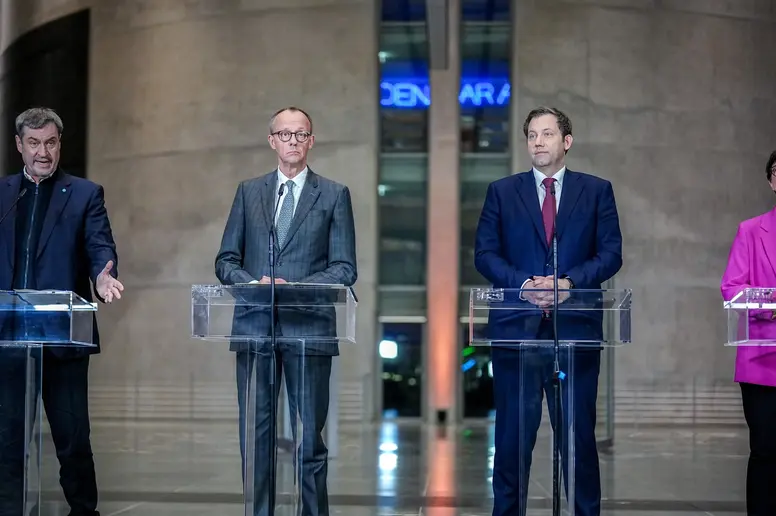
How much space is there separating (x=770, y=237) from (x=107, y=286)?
2792 millimetres

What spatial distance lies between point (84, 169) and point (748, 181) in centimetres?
815

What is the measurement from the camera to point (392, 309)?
15055 mm

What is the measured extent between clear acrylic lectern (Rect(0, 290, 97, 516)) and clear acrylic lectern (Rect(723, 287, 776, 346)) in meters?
2.39

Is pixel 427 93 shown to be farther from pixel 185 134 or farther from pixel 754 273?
pixel 754 273

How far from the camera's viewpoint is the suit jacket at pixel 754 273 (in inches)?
173

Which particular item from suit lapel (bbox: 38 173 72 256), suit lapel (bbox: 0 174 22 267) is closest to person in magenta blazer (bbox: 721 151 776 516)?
suit lapel (bbox: 38 173 72 256)

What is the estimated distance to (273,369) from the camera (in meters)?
3.78

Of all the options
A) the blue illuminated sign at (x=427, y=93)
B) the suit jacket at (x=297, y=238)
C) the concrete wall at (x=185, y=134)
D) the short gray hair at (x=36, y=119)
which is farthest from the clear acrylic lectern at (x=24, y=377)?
the blue illuminated sign at (x=427, y=93)

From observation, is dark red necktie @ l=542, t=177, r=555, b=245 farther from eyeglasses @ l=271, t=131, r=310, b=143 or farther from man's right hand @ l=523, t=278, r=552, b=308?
eyeglasses @ l=271, t=131, r=310, b=143

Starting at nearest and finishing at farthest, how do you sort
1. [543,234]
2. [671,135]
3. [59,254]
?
[543,234]
[59,254]
[671,135]

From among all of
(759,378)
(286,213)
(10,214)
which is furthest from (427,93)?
(759,378)

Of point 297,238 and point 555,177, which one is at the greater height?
point 555,177

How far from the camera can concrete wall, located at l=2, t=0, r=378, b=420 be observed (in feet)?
43.3

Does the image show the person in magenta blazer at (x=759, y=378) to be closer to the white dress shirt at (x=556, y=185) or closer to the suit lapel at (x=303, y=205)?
the white dress shirt at (x=556, y=185)
